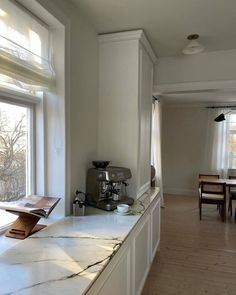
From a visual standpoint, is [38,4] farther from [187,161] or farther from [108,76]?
[187,161]

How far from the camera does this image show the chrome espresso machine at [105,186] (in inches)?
87.4

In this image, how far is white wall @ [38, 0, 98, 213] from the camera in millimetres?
2016

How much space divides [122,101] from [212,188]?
2.90m

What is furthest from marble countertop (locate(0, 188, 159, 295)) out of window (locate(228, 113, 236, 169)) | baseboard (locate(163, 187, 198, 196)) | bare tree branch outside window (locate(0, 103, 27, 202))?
window (locate(228, 113, 236, 169))

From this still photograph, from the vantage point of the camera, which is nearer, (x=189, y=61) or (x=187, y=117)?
(x=189, y=61)

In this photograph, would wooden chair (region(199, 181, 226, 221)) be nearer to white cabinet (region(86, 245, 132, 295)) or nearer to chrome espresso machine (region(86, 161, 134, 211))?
chrome espresso machine (region(86, 161, 134, 211))

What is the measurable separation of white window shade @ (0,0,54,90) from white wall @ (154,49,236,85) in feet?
5.76

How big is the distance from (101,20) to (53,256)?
6.59ft

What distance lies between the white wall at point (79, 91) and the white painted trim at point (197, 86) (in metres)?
1.07

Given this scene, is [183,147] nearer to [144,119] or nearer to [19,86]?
[144,119]

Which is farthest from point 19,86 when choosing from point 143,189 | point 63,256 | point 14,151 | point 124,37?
point 143,189

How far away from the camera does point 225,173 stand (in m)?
6.43

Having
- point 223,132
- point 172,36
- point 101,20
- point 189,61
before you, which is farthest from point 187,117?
point 101,20

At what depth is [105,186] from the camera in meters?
2.34
